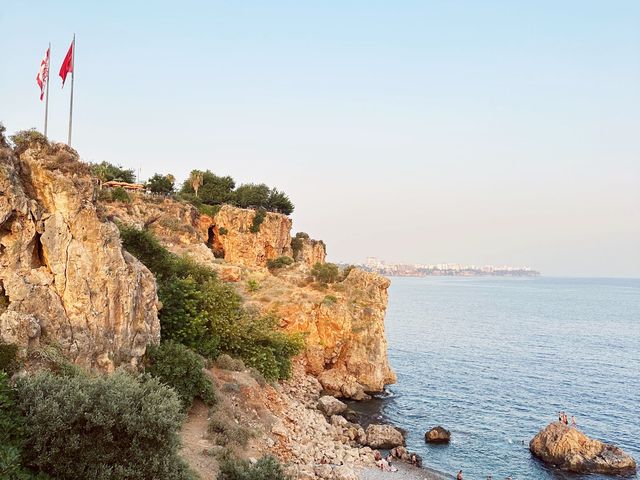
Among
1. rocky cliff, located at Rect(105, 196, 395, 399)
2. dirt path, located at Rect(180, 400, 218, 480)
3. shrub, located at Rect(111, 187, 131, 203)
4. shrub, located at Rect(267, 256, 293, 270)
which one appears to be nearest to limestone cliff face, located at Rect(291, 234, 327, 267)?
shrub, located at Rect(267, 256, 293, 270)

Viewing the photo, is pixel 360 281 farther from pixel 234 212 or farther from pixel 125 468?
pixel 125 468

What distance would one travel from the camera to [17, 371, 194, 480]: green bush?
12.2m

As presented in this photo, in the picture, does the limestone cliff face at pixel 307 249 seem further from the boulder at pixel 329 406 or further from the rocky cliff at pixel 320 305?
the boulder at pixel 329 406

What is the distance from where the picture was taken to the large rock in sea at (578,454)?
108ft

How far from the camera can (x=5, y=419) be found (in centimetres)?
1180

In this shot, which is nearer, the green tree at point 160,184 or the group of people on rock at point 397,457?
the group of people on rock at point 397,457

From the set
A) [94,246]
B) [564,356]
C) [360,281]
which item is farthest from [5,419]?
[564,356]

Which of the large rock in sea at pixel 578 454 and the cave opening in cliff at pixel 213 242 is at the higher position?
the cave opening in cliff at pixel 213 242

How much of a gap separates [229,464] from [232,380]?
11295 millimetres

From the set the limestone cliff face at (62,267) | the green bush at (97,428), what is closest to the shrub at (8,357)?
the limestone cliff face at (62,267)

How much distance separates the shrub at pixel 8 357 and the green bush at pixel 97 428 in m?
Result: 1.75

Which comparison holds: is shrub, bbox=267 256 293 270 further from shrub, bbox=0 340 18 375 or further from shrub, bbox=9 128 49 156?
shrub, bbox=0 340 18 375

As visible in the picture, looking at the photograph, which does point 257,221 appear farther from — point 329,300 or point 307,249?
point 329,300

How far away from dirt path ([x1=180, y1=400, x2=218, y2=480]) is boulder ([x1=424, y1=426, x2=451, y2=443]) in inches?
809
